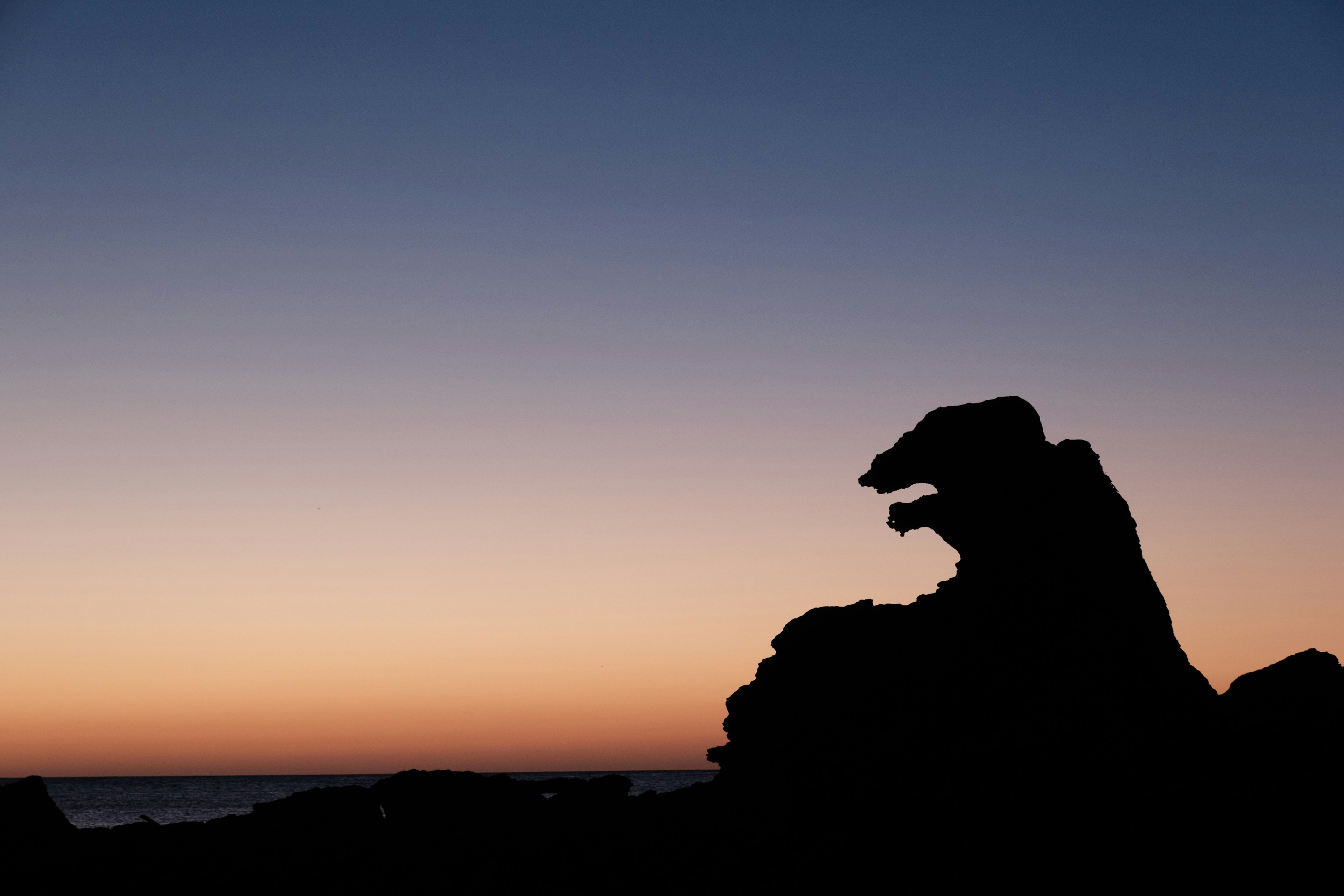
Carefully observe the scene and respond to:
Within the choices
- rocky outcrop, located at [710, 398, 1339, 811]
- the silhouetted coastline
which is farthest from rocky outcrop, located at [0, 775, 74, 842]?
rocky outcrop, located at [710, 398, 1339, 811]

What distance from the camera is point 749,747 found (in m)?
26.9

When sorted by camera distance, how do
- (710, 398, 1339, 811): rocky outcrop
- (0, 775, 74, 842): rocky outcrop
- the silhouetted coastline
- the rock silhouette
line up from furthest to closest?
1. (0, 775, 74, 842): rocky outcrop
2. the rock silhouette
3. (710, 398, 1339, 811): rocky outcrop
4. the silhouetted coastline

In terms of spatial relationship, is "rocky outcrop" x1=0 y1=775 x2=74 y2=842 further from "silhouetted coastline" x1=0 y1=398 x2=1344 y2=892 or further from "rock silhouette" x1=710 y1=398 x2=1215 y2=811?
"rock silhouette" x1=710 y1=398 x2=1215 y2=811

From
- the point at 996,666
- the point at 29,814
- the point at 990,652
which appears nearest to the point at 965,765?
the point at 996,666

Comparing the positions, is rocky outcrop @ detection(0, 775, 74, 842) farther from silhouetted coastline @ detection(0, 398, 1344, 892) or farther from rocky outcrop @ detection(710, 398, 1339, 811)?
rocky outcrop @ detection(710, 398, 1339, 811)

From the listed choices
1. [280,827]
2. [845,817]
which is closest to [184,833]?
[280,827]

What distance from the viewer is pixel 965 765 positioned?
21.7 meters

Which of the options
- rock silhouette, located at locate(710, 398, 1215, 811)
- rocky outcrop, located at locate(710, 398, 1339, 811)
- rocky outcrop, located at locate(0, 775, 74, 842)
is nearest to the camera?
rocky outcrop, located at locate(710, 398, 1339, 811)

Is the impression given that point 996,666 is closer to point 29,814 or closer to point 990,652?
point 990,652

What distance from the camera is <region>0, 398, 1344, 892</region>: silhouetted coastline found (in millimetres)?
18531

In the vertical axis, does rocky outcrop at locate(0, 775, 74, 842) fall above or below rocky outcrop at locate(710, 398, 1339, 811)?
below

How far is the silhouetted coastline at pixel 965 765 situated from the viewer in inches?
730

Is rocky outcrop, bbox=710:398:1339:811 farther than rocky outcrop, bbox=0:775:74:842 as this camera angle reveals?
No

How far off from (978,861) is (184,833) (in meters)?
23.5
